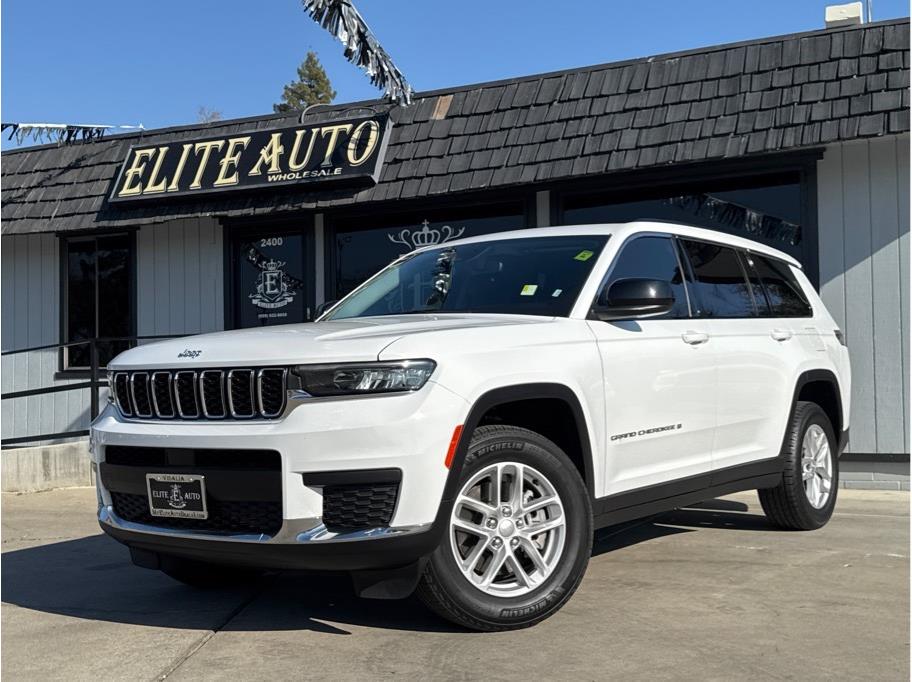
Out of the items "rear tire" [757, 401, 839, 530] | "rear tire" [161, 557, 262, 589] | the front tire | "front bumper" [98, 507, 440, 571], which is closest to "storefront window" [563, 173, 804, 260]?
"rear tire" [757, 401, 839, 530]

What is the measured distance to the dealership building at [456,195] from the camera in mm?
8344

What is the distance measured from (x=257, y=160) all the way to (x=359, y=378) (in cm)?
756

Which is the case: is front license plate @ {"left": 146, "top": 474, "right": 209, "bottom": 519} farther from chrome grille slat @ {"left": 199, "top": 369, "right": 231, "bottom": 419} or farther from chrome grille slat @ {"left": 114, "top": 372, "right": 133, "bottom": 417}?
chrome grille slat @ {"left": 114, "top": 372, "right": 133, "bottom": 417}

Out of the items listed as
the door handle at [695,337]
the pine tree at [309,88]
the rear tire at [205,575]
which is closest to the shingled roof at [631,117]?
the door handle at [695,337]

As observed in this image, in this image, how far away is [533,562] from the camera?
4098 mm

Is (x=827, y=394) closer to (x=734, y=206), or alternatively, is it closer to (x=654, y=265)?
(x=654, y=265)

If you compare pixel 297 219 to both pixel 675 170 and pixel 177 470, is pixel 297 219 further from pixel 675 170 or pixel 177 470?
pixel 177 470

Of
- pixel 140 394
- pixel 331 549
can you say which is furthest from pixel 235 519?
pixel 140 394

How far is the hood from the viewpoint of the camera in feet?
12.3

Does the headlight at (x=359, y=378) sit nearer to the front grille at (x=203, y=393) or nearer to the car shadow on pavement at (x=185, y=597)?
the front grille at (x=203, y=393)

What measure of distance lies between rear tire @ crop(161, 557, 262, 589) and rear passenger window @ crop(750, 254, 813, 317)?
3449 mm

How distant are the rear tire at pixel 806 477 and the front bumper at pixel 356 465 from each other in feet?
9.76

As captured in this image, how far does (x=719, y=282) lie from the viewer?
18.5 ft

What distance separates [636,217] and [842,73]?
2228 millimetres
